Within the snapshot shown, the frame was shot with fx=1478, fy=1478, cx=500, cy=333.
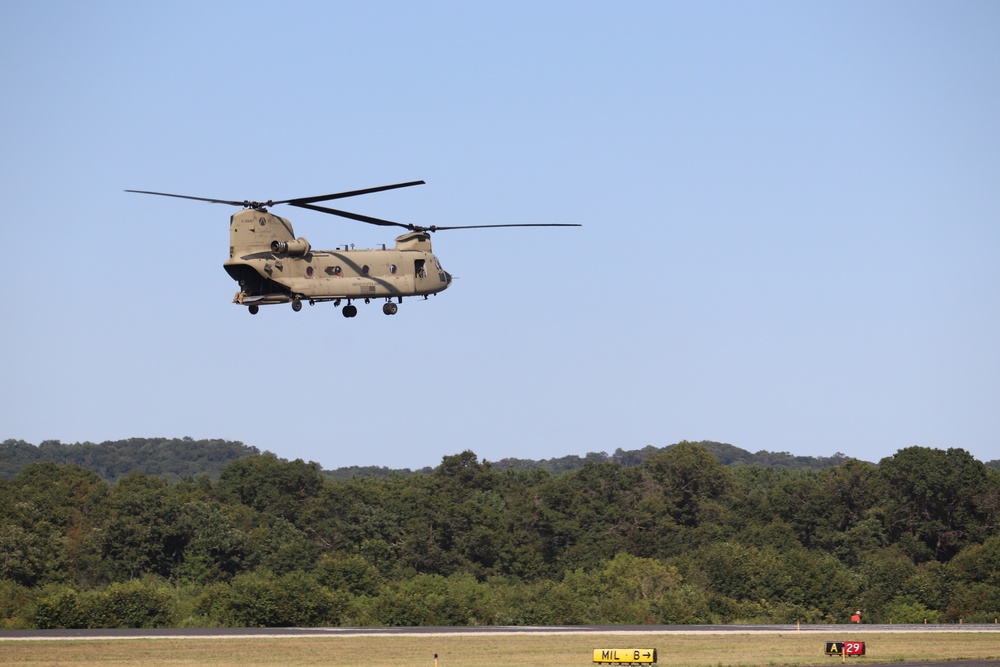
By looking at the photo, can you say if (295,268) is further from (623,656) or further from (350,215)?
(623,656)

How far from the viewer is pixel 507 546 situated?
497 feet

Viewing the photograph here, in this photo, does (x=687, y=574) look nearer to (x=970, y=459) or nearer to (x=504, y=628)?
(x=504, y=628)

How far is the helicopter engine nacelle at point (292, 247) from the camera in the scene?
6888 cm

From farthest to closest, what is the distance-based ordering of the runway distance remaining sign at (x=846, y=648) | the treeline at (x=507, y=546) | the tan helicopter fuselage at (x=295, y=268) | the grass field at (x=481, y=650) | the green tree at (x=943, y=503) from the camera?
the green tree at (x=943, y=503) < the treeline at (x=507, y=546) < the tan helicopter fuselage at (x=295, y=268) < the runway distance remaining sign at (x=846, y=648) < the grass field at (x=481, y=650)

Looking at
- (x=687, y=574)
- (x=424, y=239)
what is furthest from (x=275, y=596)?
(x=687, y=574)

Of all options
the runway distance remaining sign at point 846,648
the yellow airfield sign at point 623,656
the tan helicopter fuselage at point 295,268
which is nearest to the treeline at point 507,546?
the tan helicopter fuselage at point 295,268

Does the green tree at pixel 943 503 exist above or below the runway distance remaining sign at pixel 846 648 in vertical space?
above

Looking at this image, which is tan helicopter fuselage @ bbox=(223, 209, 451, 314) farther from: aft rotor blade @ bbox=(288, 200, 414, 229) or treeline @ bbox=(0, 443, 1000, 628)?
treeline @ bbox=(0, 443, 1000, 628)

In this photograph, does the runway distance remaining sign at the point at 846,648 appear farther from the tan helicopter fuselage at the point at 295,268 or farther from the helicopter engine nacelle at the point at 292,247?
the helicopter engine nacelle at the point at 292,247

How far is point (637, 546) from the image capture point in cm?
15712

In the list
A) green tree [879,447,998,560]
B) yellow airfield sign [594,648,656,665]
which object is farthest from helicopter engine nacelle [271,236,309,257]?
green tree [879,447,998,560]

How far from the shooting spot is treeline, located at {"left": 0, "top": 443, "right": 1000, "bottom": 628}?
94000 millimetres

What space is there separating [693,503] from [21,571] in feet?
250

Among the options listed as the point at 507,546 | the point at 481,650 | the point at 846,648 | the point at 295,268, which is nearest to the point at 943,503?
the point at 507,546
